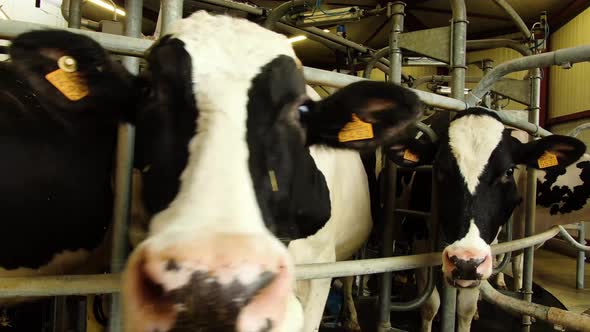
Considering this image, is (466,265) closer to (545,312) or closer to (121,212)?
(545,312)

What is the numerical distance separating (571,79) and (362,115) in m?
10.3

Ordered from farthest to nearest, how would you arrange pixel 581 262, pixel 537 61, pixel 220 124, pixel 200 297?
pixel 581 262 < pixel 537 61 < pixel 220 124 < pixel 200 297

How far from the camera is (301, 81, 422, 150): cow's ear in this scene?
154 centimetres

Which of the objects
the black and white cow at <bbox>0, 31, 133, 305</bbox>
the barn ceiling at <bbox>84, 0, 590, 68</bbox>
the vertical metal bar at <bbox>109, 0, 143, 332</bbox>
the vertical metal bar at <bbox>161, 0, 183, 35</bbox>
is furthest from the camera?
the barn ceiling at <bbox>84, 0, 590, 68</bbox>

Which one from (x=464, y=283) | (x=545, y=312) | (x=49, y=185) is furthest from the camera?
(x=464, y=283)

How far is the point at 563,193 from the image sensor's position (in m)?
3.87

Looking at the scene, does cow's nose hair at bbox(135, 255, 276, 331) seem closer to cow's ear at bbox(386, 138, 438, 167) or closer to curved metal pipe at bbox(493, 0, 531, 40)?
cow's ear at bbox(386, 138, 438, 167)

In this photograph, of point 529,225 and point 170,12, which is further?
point 529,225

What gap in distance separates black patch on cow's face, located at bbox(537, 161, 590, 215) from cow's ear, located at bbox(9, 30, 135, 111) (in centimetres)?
373

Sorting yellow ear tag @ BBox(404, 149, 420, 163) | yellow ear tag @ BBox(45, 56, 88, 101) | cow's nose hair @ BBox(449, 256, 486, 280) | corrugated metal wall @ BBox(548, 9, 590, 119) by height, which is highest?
corrugated metal wall @ BBox(548, 9, 590, 119)

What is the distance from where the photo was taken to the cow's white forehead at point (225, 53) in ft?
3.73

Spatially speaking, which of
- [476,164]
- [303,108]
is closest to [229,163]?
[303,108]

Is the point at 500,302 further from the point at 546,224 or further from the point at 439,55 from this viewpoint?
the point at 546,224

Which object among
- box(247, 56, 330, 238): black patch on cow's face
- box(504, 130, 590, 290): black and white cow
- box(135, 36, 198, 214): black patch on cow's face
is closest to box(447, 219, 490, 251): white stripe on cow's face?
box(247, 56, 330, 238): black patch on cow's face
